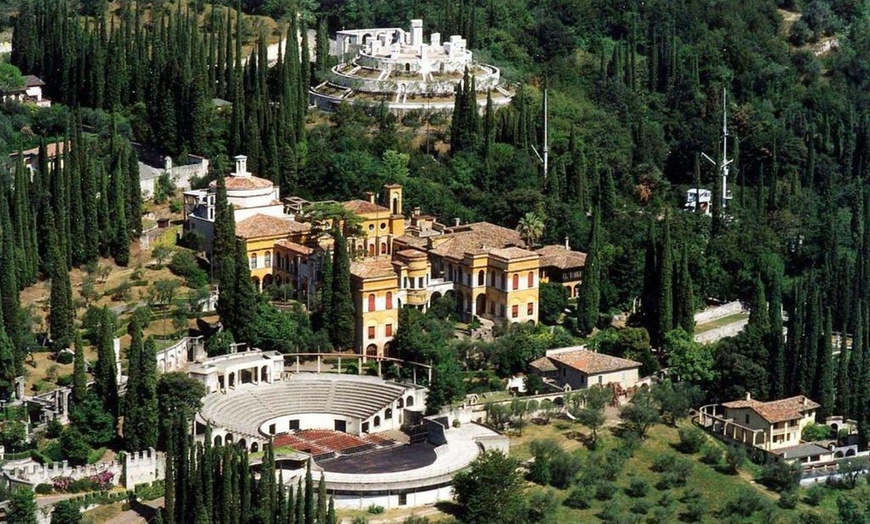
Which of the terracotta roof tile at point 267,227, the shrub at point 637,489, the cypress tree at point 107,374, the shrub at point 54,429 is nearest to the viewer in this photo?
the shrub at point 54,429

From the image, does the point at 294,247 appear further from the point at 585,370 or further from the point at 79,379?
the point at 79,379

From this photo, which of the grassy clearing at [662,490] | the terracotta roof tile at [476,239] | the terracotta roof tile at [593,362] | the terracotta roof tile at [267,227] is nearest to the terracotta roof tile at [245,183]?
the terracotta roof tile at [267,227]

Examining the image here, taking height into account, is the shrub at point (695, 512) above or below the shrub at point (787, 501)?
above

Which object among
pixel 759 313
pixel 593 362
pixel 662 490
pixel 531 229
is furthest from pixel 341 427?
pixel 759 313

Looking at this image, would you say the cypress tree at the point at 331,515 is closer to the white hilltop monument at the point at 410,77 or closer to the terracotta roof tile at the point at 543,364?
the terracotta roof tile at the point at 543,364

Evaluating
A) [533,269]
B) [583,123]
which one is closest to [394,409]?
[533,269]

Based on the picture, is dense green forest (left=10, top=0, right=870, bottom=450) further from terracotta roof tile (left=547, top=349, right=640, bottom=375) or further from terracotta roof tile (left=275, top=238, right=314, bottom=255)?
terracotta roof tile (left=275, top=238, right=314, bottom=255)
